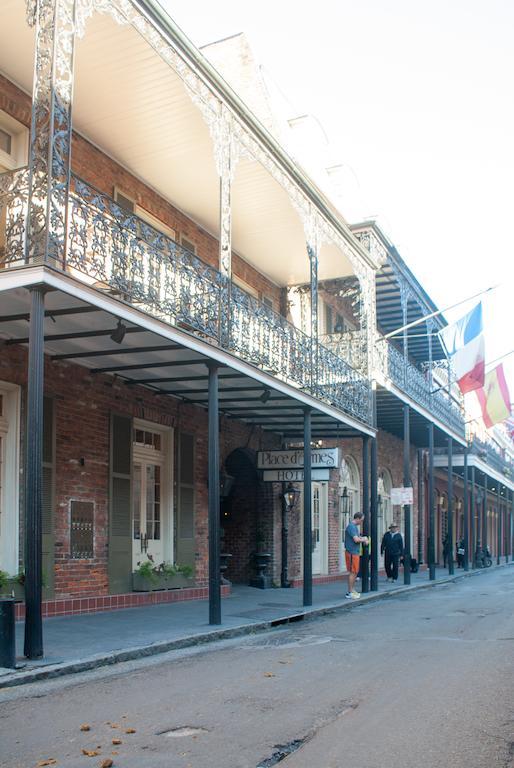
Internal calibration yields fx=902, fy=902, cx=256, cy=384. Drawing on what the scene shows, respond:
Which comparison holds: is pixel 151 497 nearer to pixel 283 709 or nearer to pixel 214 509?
pixel 214 509

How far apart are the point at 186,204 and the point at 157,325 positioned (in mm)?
5645

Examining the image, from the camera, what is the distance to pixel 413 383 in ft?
76.3

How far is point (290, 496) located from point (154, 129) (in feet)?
32.0

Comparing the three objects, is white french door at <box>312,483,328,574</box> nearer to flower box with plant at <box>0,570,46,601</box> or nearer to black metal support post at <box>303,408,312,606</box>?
black metal support post at <box>303,408,312,606</box>

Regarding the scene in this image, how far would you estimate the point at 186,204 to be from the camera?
15.5 metres

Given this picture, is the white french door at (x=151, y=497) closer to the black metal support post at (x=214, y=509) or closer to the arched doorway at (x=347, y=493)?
the black metal support post at (x=214, y=509)

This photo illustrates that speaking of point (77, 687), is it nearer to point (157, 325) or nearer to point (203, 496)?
point (157, 325)

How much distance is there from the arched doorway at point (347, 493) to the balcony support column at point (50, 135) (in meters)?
15.7

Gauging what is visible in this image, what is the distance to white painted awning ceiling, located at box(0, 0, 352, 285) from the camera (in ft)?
34.9

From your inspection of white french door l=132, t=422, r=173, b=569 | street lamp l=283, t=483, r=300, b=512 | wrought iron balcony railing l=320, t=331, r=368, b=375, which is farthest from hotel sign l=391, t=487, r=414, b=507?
white french door l=132, t=422, r=173, b=569

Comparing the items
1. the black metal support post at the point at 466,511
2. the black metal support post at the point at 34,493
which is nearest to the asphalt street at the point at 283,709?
the black metal support post at the point at 34,493

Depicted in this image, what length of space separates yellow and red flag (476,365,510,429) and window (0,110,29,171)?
20.6 metres

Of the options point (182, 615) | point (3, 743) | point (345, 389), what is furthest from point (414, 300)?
point (3, 743)

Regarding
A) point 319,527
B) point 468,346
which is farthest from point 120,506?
point 468,346
